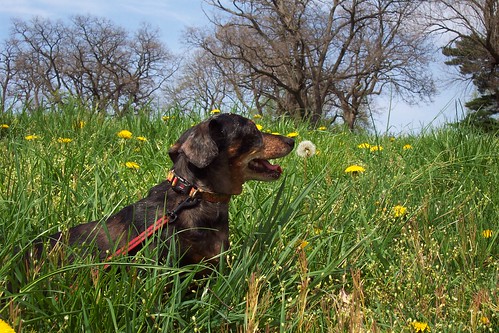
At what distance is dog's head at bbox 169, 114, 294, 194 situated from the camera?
2.55 m

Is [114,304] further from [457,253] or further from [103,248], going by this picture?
[457,253]

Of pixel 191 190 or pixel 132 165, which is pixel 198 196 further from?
pixel 132 165

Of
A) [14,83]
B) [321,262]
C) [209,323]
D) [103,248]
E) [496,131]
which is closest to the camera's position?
[209,323]

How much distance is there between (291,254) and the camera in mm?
2547

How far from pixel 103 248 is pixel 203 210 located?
47 cm

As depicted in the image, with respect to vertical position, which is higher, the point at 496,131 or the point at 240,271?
the point at 496,131

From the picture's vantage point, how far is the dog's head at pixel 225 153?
8.37 feet

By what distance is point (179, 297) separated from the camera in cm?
204

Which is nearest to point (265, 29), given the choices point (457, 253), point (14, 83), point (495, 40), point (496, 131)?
point (495, 40)

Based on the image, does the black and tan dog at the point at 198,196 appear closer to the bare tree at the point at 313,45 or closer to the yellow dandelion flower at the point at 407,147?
the yellow dandelion flower at the point at 407,147

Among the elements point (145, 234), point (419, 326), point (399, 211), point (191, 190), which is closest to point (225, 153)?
point (191, 190)

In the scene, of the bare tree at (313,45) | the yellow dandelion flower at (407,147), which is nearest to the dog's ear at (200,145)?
the yellow dandelion flower at (407,147)

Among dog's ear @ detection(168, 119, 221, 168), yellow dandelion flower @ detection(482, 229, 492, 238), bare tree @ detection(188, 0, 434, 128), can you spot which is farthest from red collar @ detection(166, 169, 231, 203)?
bare tree @ detection(188, 0, 434, 128)

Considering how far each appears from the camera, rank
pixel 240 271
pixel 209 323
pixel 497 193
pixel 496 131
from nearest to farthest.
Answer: pixel 209 323, pixel 240 271, pixel 497 193, pixel 496 131
